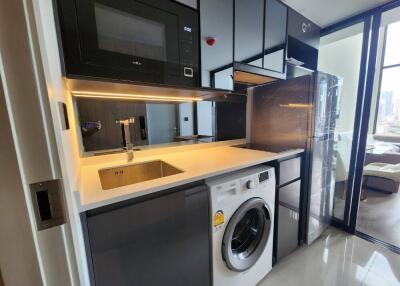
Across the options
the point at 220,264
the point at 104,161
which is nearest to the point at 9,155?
the point at 104,161

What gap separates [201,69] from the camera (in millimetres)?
1254

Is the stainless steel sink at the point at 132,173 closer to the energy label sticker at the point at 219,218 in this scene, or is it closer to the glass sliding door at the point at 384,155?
the energy label sticker at the point at 219,218

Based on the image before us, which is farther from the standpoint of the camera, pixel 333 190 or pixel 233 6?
pixel 333 190

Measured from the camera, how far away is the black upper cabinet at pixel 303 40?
67.2 inches

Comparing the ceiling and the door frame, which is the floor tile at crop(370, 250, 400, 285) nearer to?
the door frame

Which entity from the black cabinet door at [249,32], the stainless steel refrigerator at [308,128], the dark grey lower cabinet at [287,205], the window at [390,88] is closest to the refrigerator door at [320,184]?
the stainless steel refrigerator at [308,128]

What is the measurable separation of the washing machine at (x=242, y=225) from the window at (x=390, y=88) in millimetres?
3474

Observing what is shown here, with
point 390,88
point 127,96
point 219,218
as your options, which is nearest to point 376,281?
point 219,218

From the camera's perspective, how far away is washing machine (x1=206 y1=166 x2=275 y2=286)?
1.10 metres

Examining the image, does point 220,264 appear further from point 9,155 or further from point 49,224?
point 9,155

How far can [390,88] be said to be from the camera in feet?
10.4

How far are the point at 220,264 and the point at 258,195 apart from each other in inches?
20.4

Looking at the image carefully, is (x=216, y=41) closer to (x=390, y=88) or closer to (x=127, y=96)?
(x=127, y=96)

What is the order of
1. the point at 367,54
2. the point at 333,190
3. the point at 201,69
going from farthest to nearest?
the point at 333,190
the point at 367,54
the point at 201,69
